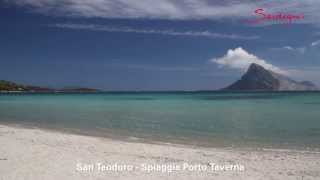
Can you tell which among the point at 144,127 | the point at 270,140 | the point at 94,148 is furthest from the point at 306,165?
the point at 144,127

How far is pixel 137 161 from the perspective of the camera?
999 cm

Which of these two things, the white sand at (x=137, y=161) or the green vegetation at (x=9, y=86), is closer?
the white sand at (x=137, y=161)

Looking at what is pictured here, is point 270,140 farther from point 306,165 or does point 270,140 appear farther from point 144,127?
point 144,127

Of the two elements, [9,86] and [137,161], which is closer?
[137,161]

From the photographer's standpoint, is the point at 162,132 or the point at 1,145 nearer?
the point at 1,145

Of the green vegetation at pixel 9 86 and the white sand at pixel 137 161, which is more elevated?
the white sand at pixel 137 161

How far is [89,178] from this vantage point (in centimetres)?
809

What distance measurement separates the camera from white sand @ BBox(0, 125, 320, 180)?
27.6ft

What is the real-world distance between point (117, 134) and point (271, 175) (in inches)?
394

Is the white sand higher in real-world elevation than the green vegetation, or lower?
higher

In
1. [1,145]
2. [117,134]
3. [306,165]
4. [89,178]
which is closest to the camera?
[89,178]

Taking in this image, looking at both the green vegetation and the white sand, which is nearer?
the white sand

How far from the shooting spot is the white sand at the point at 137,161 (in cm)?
840

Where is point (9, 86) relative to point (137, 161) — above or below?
below
